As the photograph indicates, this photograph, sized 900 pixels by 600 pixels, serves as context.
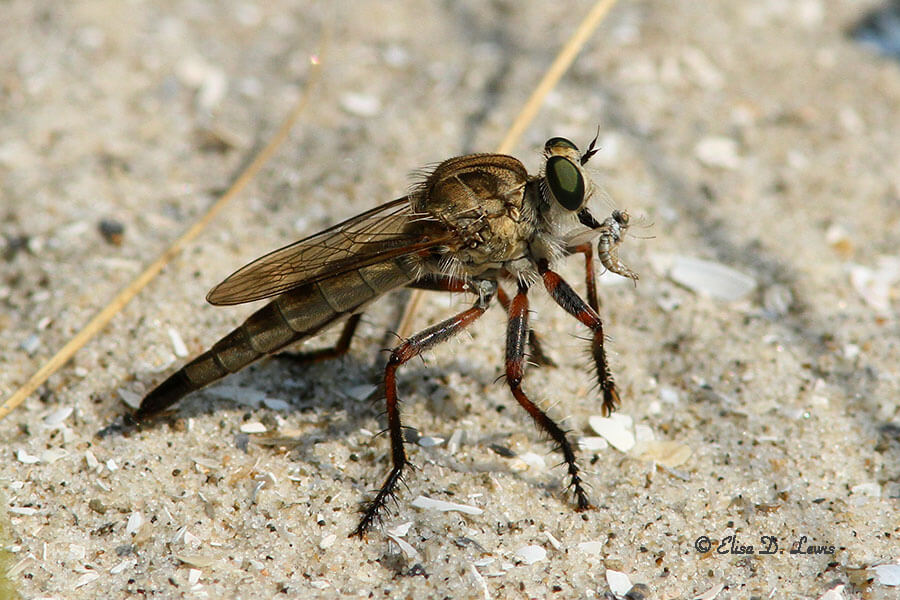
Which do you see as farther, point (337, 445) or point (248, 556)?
point (337, 445)

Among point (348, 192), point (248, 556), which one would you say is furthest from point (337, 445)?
point (348, 192)

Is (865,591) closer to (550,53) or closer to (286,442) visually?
(286,442)

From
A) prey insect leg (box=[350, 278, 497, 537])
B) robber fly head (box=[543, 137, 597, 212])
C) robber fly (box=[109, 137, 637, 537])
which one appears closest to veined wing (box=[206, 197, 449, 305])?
robber fly (box=[109, 137, 637, 537])

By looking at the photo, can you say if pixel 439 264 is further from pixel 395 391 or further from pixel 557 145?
pixel 557 145

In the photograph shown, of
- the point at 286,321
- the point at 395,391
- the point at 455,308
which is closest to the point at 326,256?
the point at 286,321

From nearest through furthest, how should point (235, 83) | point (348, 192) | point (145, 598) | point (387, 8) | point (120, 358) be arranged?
point (145, 598) → point (120, 358) → point (348, 192) → point (235, 83) → point (387, 8)

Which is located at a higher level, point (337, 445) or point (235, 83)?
point (235, 83)

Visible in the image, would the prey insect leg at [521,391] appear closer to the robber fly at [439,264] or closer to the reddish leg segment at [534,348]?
the robber fly at [439,264]

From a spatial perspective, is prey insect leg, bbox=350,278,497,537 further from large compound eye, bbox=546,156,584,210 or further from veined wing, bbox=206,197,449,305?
large compound eye, bbox=546,156,584,210
